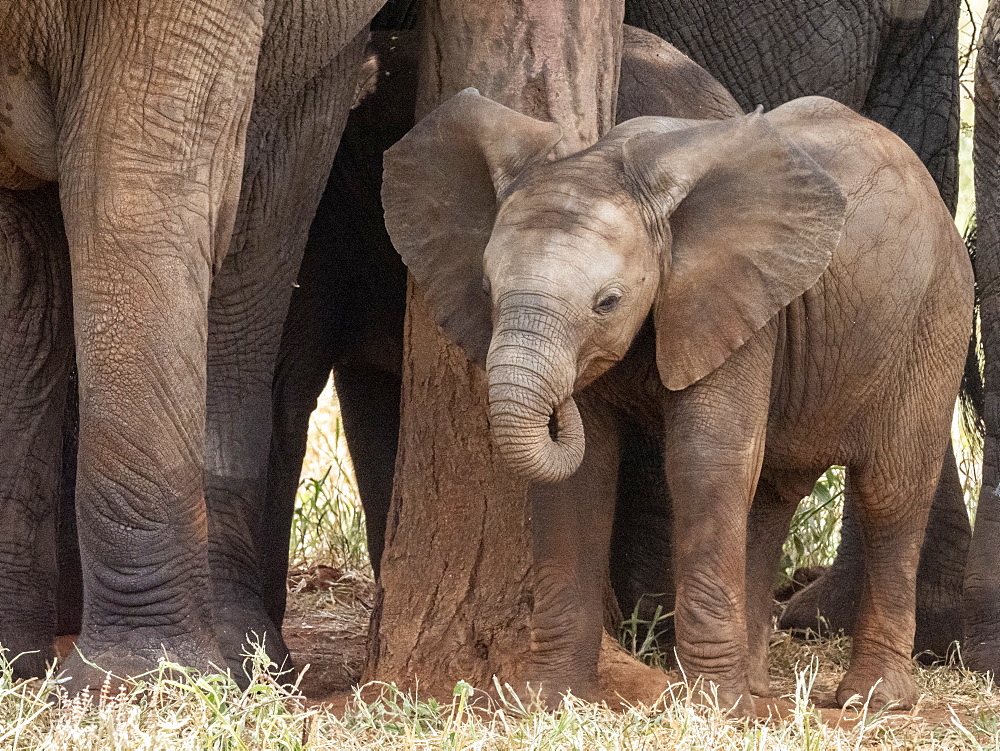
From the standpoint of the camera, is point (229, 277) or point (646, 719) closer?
point (646, 719)

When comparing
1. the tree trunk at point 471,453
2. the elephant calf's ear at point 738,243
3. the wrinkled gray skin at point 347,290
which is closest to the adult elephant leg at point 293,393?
the wrinkled gray skin at point 347,290

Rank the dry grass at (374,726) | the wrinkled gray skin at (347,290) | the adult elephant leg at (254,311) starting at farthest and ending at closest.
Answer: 1. the wrinkled gray skin at (347,290)
2. the adult elephant leg at (254,311)
3. the dry grass at (374,726)

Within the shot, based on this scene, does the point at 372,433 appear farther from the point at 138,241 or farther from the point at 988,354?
the point at 138,241

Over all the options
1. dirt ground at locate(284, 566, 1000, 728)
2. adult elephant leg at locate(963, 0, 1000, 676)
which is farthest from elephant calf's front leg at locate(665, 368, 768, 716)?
adult elephant leg at locate(963, 0, 1000, 676)

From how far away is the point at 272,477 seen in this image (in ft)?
15.0

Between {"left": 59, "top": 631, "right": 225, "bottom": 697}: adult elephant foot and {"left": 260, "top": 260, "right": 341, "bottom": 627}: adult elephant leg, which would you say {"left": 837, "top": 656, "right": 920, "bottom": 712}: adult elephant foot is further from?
{"left": 260, "top": 260, "right": 341, "bottom": 627}: adult elephant leg

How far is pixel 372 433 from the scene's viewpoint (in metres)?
4.89

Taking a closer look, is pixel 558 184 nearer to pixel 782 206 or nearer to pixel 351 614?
pixel 782 206

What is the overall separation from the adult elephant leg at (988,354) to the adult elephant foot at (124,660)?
1724mm

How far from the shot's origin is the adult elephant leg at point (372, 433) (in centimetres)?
487

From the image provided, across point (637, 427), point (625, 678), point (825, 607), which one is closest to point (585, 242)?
point (625, 678)

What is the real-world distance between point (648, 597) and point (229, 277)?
49.3 inches

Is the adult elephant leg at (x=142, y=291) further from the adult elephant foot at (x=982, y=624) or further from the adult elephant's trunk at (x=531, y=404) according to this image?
the adult elephant foot at (x=982, y=624)

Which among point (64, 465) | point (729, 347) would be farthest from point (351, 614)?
point (729, 347)
